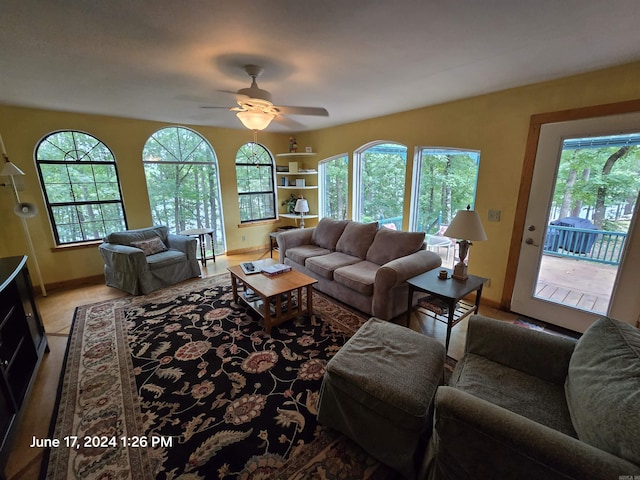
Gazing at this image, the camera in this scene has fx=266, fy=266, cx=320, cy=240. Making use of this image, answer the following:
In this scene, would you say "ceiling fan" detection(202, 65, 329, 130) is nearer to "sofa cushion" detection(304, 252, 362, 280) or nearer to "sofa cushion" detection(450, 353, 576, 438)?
"sofa cushion" detection(304, 252, 362, 280)

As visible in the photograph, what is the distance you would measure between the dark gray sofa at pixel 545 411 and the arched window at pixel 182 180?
4733mm

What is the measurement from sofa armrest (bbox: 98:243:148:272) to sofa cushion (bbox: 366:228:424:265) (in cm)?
289

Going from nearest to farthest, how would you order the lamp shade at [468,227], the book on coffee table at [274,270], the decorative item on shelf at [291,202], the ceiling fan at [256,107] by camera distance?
1. the ceiling fan at [256,107]
2. the lamp shade at [468,227]
3. the book on coffee table at [274,270]
4. the decorative item on shelf at [291,202]

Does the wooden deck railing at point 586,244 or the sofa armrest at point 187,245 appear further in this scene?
the sofa armrest at point 187,245

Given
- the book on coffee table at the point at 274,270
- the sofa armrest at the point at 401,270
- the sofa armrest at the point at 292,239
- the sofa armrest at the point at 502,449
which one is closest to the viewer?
the sofa armrest at the point at 502,449

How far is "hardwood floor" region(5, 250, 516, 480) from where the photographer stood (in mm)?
1474

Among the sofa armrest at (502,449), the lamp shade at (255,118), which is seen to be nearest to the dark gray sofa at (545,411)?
the sofa armrest at (502,449)

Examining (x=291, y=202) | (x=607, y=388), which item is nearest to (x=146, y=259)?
(x=291, y=202)

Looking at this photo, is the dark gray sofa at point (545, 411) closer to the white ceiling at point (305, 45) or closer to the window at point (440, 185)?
the white ceiling at point (305, 45)

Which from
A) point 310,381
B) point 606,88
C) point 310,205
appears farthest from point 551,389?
point 310,205

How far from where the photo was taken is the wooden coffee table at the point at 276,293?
2525mm

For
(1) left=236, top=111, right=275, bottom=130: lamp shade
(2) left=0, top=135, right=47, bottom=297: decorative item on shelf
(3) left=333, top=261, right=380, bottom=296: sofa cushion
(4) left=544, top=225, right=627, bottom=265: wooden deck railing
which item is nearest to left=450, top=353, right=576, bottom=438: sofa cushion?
(3) left=333, top=261, right=380, bottom=296: sofa cushion

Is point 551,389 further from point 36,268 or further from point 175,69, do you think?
point 36,268

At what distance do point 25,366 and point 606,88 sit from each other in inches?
199
